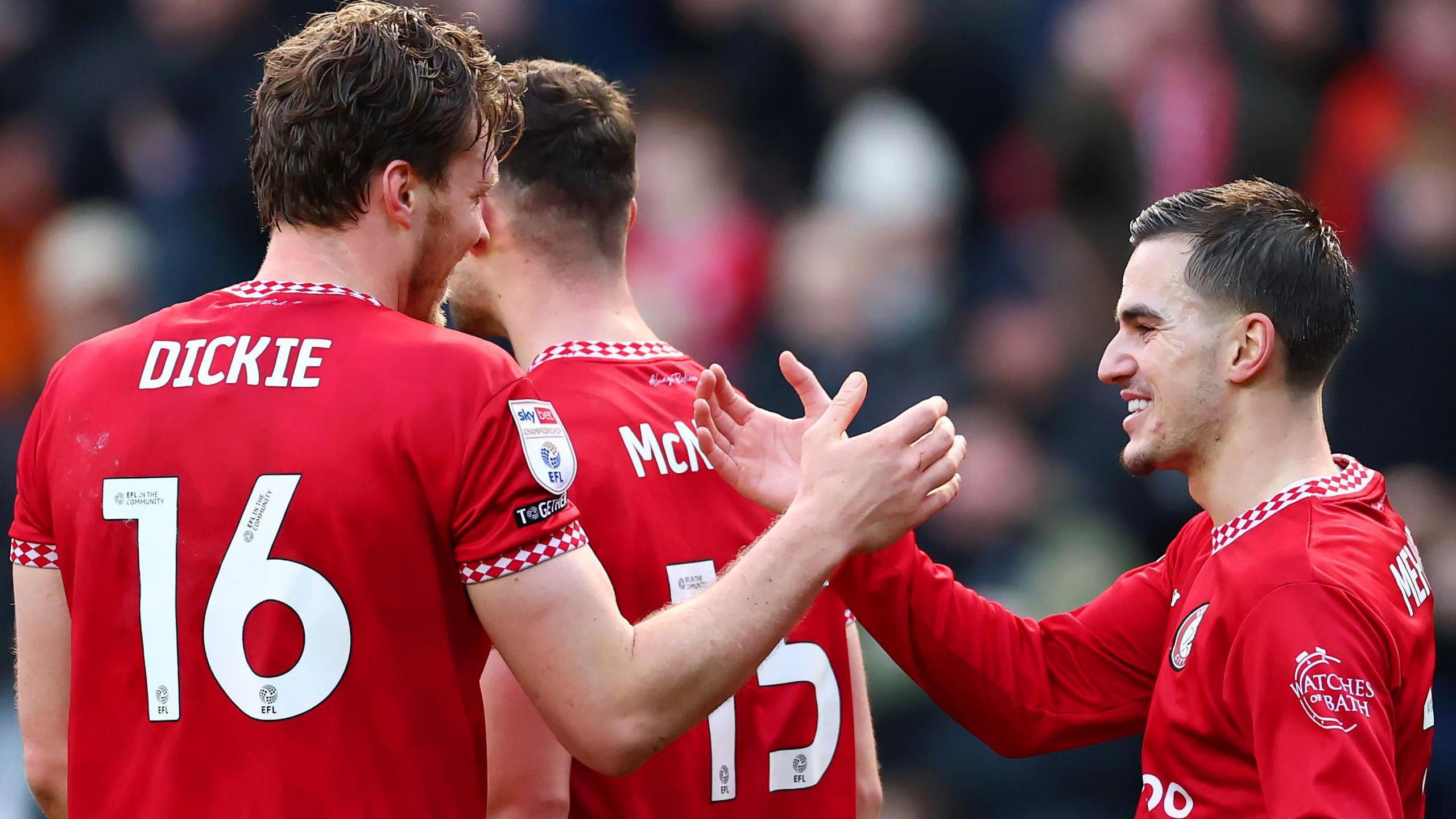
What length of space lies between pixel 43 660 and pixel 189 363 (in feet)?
2.05

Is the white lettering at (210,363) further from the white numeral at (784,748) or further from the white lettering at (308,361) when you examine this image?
the white numeral at (784,748)

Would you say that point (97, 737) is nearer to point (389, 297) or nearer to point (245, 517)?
point (245, 517)

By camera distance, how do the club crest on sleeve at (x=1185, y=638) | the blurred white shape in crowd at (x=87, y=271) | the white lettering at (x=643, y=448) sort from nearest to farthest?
the club crest on sleeve at (x=1185, y=638)
the white lettering at (x=643, y=448)
the blurred white shape in crowd at (x=87, y=271)

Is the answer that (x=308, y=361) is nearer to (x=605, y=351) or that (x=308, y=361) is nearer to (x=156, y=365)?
(x=156, y=365)

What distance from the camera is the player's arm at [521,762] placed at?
9.95 ft

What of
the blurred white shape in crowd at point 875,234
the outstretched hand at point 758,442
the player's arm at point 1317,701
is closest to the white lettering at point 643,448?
the outstretched hand at point 758,442

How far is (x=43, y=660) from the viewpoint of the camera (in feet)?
8.93

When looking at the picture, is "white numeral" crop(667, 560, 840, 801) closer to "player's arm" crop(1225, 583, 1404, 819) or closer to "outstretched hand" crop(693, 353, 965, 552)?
"outstretched hand" crop(693, 353, 965, 552)

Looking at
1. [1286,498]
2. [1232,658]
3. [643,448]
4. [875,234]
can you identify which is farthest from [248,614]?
[875,234]

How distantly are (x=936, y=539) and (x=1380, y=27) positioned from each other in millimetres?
3270

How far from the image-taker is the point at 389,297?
9.05ft

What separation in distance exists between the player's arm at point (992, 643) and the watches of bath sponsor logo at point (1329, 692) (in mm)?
717

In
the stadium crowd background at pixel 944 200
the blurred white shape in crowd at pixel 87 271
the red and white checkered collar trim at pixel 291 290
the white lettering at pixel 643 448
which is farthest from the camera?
the blurred white shape in crowd at pixel 87 271

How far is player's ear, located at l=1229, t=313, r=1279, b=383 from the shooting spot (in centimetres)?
309
